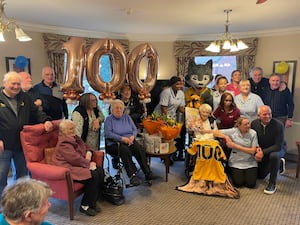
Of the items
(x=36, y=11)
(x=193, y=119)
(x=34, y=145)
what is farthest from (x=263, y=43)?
(x=34, y=145)

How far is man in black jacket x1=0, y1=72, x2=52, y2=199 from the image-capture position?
108 inches

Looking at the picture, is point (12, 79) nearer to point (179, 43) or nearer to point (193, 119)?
point (193, 119)

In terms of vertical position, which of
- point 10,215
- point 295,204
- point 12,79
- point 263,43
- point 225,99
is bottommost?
point 295,204

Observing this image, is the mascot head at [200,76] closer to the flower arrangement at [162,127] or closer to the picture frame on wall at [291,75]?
the flower arrangement at [162,127]

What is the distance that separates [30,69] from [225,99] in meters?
3.10

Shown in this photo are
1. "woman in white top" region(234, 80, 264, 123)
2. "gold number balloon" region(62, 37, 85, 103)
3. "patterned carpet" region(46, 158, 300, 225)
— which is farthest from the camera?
"woman in white top" region(234, 80, 264, 123)

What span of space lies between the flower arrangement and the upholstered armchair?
1205 millimetres

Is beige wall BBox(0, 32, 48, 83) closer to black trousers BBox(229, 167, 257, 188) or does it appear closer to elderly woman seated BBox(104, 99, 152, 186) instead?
elderly woman seated BBox(104, 99, 152, 186)

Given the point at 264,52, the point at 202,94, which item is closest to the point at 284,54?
the point at 264,52

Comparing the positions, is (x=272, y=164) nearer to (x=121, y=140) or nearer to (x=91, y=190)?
(x=121, y=140)

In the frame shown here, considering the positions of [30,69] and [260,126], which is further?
[30,69]

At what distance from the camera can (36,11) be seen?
372cm

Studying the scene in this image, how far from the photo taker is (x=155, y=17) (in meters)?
4.13

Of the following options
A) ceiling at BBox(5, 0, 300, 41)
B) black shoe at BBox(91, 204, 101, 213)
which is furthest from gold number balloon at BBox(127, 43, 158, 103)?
black shoe at BBox(91, 204, 101, 213)
